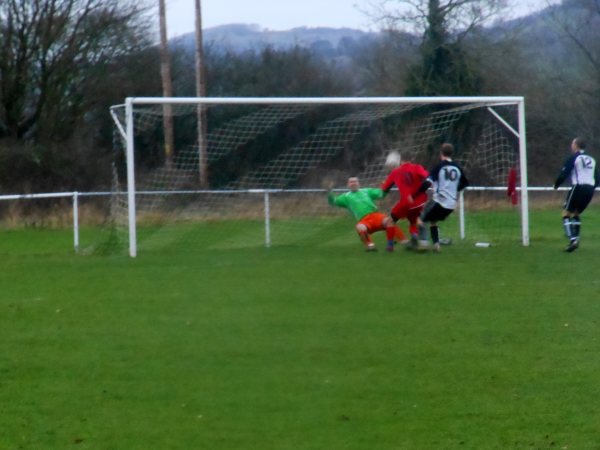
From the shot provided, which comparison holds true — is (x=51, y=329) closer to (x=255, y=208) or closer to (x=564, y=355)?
(x=564, y=355)

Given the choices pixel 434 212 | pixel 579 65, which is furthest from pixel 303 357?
pixel 579 65

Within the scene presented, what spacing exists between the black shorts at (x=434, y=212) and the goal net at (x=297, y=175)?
5.00 ft

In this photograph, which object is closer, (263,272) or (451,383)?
(451,383)

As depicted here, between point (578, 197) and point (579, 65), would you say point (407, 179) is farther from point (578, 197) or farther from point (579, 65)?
point (579, 65)

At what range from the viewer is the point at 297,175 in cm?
2430

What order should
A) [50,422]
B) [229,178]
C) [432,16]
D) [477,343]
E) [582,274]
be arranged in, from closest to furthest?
[50,422], [477,343], [582,274], [229,178], [432,16]

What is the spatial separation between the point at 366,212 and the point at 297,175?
5.82 m

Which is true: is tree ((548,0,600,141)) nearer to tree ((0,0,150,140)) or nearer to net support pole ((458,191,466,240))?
tree ((0,0,150,140))

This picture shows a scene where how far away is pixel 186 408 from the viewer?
7.73 metres

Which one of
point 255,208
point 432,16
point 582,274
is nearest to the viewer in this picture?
point 582,274

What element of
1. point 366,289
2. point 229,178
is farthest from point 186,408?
point 229,178

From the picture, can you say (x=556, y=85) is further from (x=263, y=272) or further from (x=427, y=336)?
(x=427, y=336)

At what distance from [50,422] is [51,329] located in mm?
3653

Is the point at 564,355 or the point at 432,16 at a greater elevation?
the point at 432,16
